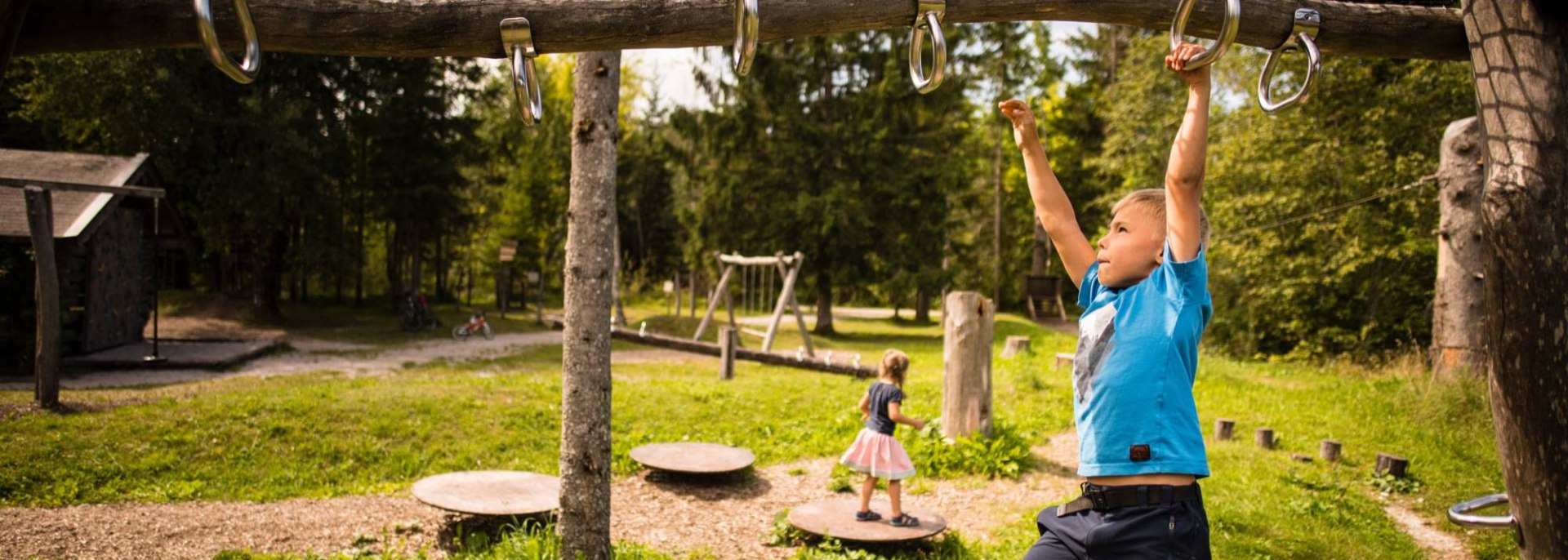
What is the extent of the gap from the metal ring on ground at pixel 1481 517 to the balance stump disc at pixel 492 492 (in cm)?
453

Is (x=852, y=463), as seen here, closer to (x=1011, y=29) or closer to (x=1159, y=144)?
(x=1159, y=144)

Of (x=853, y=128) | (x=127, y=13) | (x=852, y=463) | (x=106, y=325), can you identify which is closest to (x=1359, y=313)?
(x=853, y=128)

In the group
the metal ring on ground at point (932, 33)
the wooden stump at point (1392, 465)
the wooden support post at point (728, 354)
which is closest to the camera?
the metal ring on ground at point (932, 33)

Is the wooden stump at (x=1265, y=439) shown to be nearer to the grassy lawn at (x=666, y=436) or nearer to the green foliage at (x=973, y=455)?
the grassy lawn at (x=666, y=436)

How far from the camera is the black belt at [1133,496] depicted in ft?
7.44

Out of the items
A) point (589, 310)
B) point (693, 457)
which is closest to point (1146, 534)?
point (589, 310)

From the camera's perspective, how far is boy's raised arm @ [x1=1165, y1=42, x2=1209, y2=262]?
2.21m

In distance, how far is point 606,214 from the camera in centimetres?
480

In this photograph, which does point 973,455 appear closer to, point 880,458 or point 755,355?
point 880,458

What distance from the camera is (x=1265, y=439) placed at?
9094mm

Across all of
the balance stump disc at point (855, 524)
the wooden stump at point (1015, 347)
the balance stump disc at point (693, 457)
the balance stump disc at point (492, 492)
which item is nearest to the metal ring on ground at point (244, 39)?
the balance stump disc at point (492, 492)

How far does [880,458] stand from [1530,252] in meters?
4.29

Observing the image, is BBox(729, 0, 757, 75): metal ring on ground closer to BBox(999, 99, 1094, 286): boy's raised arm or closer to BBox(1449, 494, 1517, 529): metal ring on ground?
BBox(999, 99, 1094, 286): boy's raised arm

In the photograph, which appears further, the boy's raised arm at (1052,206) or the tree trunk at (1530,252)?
the boy's raised arm at (1052,206)
